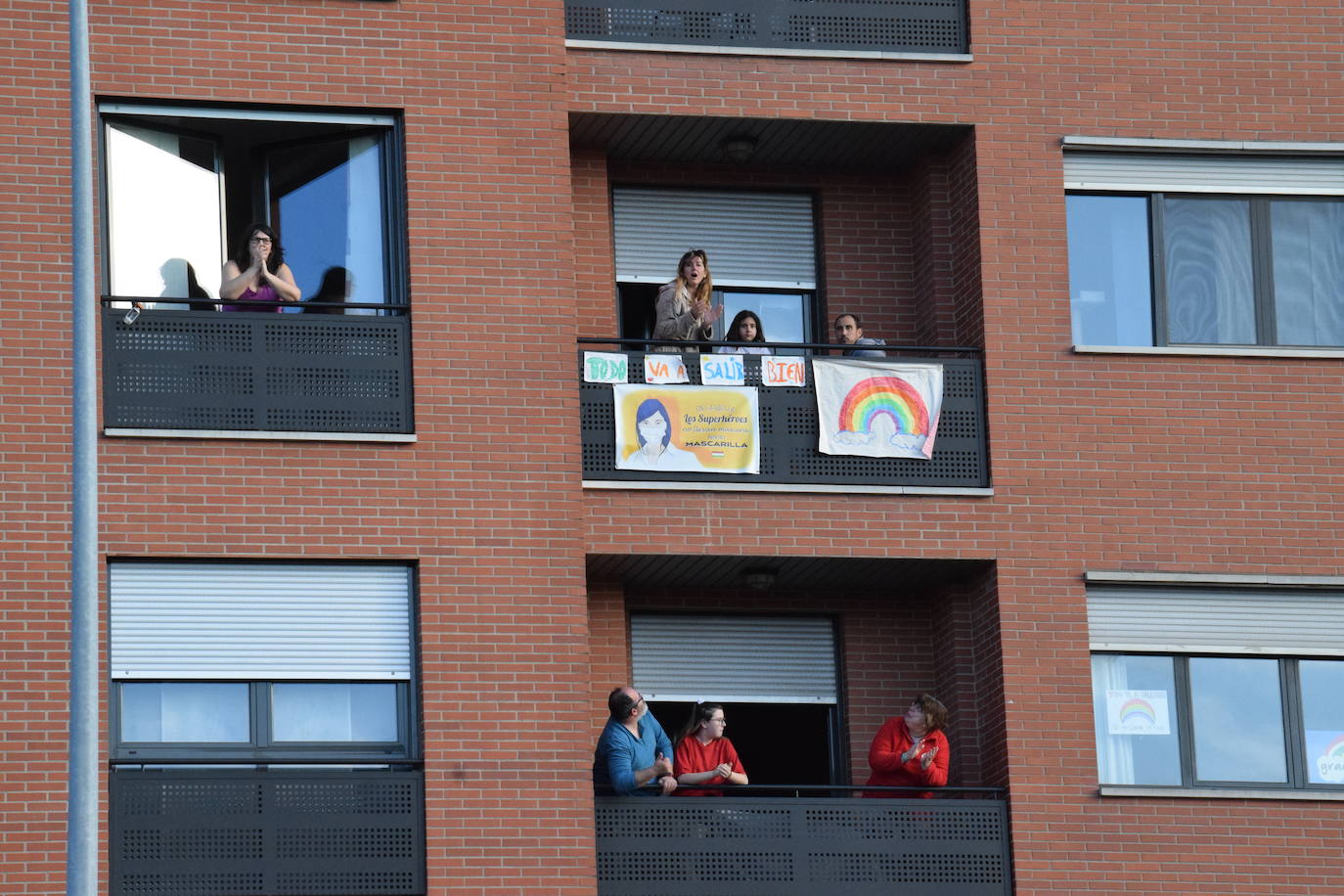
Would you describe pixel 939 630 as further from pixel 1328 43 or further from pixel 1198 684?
pixel 1328 43

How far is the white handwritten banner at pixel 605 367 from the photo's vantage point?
69.6 feet

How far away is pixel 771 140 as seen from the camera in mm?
22484

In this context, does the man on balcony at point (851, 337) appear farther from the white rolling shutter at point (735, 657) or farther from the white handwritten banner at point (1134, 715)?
the white handwritten banner at point (1134, 715)

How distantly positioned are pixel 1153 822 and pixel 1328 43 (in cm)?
697

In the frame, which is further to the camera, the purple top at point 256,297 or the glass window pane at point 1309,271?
the glass window pane at point 1309,271

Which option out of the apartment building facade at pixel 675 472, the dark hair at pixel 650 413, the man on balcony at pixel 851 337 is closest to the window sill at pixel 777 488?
the apartment building facade at pixel 675 472

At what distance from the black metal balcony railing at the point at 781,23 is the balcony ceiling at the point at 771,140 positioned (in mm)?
664

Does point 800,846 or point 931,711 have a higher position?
point 931,711

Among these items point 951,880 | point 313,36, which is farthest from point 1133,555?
point 313,36

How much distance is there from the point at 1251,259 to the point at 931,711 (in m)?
5.11

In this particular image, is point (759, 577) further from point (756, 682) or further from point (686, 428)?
point (686, 428)

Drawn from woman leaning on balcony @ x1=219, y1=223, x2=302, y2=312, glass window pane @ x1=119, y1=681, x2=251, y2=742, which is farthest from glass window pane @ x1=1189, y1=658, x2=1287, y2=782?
woman leaning on balcony @ x1=219, y1=223, x2=302, y2=312

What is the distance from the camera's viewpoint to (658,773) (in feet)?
65.2

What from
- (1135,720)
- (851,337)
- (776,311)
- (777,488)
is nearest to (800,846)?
(777,488)
